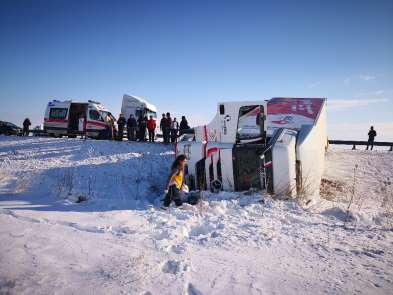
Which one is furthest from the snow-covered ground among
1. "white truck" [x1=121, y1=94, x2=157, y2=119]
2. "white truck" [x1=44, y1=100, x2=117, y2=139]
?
"white truck" [x1=121, y1=94, x2=157, y2=119]

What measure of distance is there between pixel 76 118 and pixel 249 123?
13809mm

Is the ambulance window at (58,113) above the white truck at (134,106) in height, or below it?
below

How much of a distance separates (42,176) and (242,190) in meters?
6.66

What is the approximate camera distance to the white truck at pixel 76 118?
16.6 m

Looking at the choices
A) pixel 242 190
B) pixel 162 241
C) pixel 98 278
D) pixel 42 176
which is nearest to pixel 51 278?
pixel 98 278

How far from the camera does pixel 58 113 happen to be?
1759cm

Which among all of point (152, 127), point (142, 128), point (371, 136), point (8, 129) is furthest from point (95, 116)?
point (371, 136)

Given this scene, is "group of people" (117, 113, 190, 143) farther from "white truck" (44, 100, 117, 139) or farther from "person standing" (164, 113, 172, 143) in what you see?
"white truck" (44, 100, 117, 139)

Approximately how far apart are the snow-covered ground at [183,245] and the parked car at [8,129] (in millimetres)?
14777

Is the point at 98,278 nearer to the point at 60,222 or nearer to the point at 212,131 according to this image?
the point at 60,222

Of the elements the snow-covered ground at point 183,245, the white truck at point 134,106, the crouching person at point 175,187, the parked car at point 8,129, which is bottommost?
the snow-covered ground at point 183,245

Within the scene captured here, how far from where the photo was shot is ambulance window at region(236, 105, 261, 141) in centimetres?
756

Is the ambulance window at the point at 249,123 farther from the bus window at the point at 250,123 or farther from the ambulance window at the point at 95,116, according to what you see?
the ambulance window at the point at 95,116

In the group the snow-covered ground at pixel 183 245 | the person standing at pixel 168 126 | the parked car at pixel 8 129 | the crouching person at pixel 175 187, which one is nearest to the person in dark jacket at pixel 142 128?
the person standing at pixel 168 126
